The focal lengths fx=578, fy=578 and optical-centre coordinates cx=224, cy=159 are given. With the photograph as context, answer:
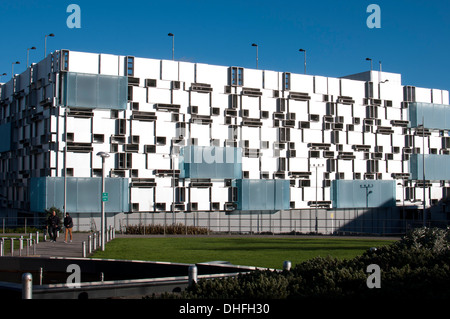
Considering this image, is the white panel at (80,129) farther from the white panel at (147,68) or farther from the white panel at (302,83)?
the white panel at (302,83)

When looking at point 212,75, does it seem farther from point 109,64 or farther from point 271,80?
point 109,64

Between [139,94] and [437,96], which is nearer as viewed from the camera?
[139,94]

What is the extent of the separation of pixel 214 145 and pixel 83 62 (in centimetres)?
1458

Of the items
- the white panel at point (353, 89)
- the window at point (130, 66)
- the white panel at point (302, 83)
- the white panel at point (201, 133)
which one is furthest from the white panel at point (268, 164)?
the window at point (130, 66)

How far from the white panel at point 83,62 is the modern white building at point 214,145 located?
0.29 ft

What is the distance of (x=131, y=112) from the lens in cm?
5288

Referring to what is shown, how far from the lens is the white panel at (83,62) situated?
5019cm

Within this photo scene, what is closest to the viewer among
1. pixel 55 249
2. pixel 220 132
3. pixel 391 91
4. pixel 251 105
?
pixel 55 249

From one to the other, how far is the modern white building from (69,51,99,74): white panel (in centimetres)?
9

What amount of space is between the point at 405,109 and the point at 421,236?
5523cm

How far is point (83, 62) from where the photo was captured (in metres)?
50.7

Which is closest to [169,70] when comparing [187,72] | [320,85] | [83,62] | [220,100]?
[187,72]

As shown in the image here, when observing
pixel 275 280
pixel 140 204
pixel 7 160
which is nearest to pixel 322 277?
pixel 275 280
